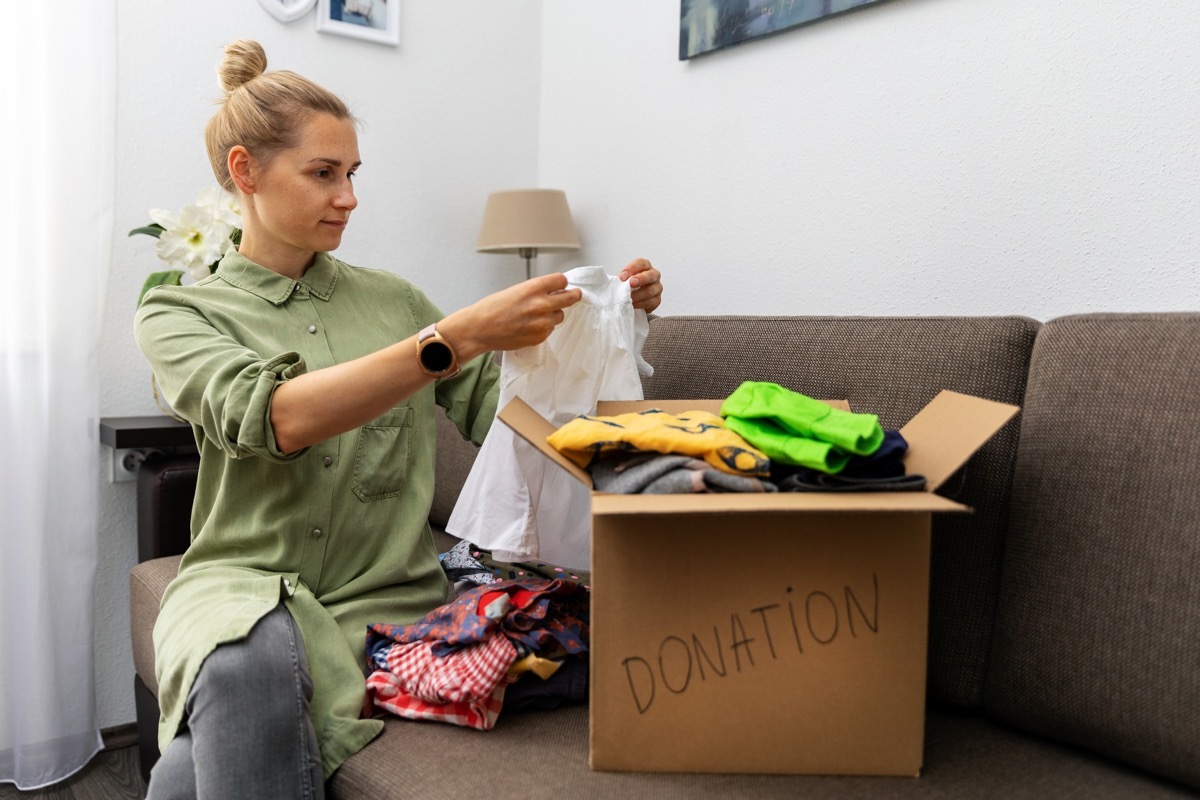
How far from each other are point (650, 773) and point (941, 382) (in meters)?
0.63

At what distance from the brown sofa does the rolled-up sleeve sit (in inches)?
15.8

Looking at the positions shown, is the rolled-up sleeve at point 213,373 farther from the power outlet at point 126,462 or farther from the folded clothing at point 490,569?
the power outlet at point 126,462

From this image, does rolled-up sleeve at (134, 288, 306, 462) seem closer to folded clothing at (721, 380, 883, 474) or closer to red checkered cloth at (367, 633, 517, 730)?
red checkered cloth at (367, 633, 517, 730)

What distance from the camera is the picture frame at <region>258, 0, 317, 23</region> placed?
91.7 inches

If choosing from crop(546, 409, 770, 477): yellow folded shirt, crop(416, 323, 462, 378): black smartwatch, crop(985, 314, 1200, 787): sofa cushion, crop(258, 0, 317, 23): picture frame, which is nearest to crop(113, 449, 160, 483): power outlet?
crop(258, 0, 317, 23): picture frame

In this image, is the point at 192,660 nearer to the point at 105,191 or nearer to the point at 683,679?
the point at 683,679

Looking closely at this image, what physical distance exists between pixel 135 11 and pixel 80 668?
1471mm

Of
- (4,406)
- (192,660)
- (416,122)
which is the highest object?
(416,122)

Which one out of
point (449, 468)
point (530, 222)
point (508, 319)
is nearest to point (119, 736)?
point (449, 468)

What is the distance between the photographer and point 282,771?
1047 millimetres

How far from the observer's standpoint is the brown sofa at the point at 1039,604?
985mm

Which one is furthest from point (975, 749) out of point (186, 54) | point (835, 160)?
point (186, 54)

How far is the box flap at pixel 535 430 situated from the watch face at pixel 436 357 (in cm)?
10

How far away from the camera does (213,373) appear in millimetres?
1202
